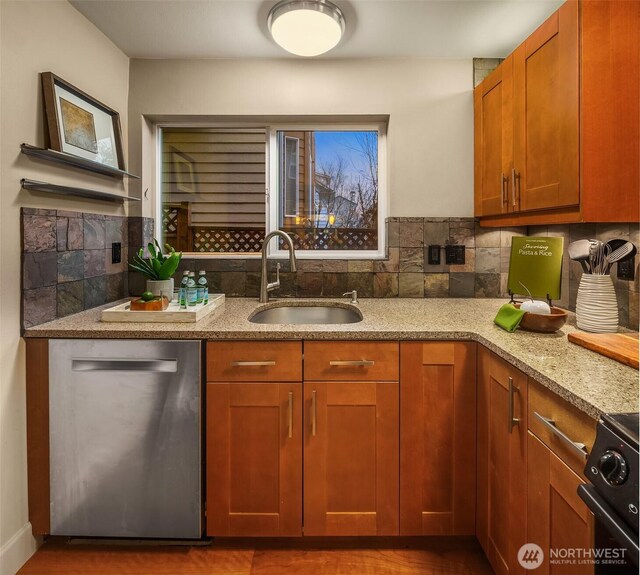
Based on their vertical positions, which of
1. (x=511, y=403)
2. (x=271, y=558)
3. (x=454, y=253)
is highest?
(x=454, y=253)

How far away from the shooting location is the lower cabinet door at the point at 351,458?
5.17ft

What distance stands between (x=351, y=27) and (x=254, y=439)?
1963 millimetres

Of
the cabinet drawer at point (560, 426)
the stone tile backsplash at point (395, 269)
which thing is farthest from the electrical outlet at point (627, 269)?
the cabinet drawer at point (560, 426)

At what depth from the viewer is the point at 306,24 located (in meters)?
1.79

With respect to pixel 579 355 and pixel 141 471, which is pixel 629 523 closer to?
pixel 579 355

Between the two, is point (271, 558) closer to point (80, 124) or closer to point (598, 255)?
point (598, 255)

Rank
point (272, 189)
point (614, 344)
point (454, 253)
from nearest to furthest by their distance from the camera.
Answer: point (614, 344) → point (454, 253) → point (272, 189)

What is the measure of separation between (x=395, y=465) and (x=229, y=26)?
2147mm

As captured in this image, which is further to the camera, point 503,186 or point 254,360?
point 503,186

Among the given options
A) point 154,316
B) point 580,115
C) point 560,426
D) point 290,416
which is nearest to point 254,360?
point 290,416

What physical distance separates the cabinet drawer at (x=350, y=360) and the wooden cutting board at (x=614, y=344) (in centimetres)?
62

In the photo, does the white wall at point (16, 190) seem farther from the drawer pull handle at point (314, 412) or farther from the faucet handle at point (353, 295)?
the faucet handle at point (353, 295)

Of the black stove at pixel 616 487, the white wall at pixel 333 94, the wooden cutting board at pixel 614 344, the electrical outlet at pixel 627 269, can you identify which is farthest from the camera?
the white wall at pixel 333 94

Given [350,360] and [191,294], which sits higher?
[191,294]
